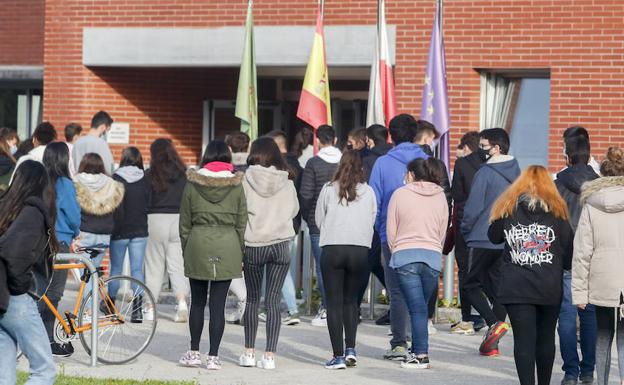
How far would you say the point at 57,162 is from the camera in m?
12.2

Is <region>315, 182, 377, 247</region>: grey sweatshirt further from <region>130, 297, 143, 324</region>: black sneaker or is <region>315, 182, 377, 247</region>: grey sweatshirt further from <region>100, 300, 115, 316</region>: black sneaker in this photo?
<region>100, 300, 115, 316</region>: black sneaker

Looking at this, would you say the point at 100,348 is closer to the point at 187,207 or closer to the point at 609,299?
the point at 187,207

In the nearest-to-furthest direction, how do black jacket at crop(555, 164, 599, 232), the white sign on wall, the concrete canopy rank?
black jacket at crop(555, 164, 599, 232)
the concrete canopy
the white sign on wall

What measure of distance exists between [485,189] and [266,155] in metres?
2.00

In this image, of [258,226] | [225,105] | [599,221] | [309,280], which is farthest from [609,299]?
[225,105]

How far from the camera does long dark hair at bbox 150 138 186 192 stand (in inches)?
570

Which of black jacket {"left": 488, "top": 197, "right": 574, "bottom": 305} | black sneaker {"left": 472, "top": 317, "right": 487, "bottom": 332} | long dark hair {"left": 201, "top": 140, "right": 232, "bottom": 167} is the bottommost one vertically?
black sneaker {"left": 472, "top": 317, "right": 487, "bottom": 332}

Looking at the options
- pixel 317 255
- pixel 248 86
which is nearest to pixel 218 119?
pixel 248 86

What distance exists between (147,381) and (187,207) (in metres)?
1.59

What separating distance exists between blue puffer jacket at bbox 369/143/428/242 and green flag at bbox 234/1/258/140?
4344 mm

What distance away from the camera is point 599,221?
9898mm

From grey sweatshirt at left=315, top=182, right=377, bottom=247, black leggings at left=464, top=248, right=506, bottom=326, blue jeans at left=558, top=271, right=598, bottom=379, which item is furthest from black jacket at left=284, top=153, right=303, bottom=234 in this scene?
blue jeans at left=558, top=271, right=598, bottom=379

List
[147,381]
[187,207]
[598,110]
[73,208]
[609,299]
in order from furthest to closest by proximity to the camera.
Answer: [598,110] → [73,208] → [187,207] → [147,381] → [609,299]

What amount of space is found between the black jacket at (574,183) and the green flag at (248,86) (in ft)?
20.6
